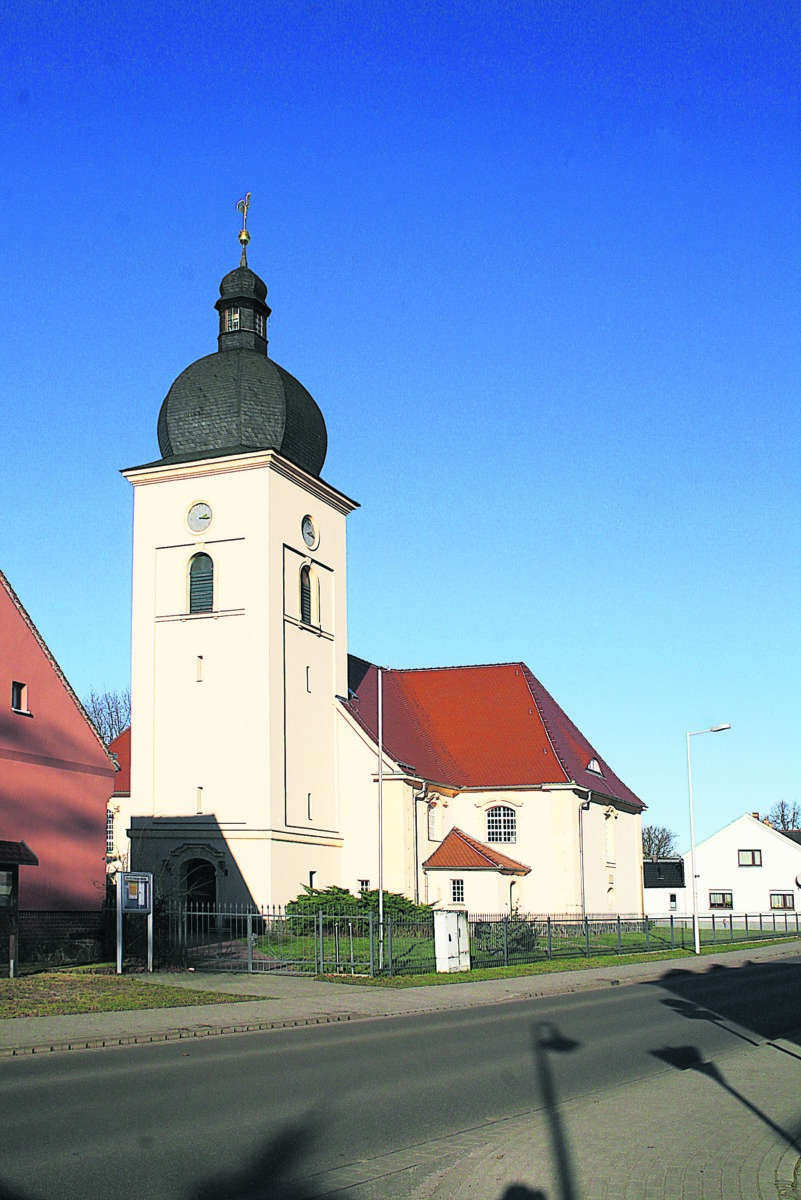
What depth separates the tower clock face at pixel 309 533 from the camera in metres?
47.3

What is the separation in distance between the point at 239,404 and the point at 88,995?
2698cm

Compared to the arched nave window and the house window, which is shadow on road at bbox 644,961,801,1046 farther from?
the arched nave window

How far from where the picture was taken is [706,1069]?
1348 centimetres

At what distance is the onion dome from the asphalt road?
28.0 meters

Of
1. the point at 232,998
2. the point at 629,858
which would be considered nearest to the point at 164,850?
the point at 232,998

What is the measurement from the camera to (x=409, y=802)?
160 feet

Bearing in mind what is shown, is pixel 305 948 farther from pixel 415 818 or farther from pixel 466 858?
pixel 466 858

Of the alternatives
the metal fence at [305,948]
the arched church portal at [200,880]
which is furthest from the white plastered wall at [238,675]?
the metal fence at [305,948]

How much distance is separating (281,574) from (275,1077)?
32.7m

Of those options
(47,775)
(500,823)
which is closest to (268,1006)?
(47,775)

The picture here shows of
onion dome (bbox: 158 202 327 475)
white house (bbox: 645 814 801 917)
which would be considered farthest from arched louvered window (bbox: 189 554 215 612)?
white house (bbox: 645 814 801 917)

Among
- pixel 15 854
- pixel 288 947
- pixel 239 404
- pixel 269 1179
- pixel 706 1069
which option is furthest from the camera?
pixel 239 404

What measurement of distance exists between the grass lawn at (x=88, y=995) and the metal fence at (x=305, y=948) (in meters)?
4.42

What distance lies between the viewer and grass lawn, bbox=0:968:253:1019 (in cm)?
2048
